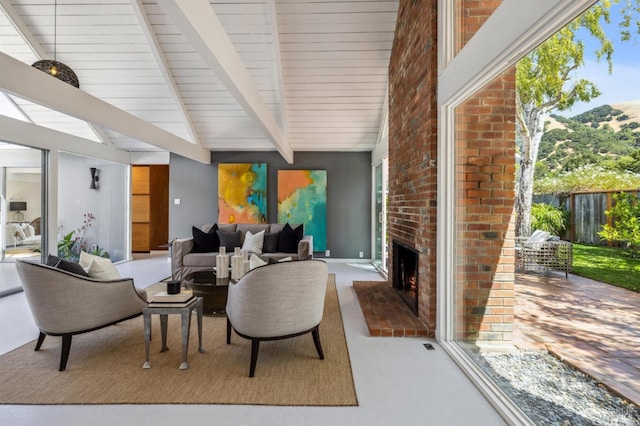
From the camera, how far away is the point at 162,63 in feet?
16.3

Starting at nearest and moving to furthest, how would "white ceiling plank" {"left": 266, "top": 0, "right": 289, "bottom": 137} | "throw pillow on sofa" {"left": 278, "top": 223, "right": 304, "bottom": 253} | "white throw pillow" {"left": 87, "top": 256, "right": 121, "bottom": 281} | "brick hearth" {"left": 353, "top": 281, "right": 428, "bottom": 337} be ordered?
"white throw pillow" {"left": 87, "top": 256, "right": 121, "bottom": 281}
"brick hearth" {"left": 353, "top": 281, "right": 428, "bottom": 337}
"white ceiling plank" {"left": 266, "top": 0, "right": 289, "bottom": 137}
"throw pillow on sofa" {"left": 278, "top": 223, "right": 304, "bottom": 253}

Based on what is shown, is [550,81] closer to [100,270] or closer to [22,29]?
[100,270]

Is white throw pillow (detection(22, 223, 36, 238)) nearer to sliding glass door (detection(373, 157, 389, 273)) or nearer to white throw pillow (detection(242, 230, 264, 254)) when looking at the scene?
white throw pillow (detection(242, 230, 264, 254))

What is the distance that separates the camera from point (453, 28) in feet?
9.36

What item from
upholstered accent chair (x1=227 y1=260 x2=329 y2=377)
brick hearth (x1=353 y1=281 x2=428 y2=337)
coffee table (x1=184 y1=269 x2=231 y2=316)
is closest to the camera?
upholstered accent chair (x1=227 y1=260 x2=329 y2=377)

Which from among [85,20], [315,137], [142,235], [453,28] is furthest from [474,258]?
[142,235]

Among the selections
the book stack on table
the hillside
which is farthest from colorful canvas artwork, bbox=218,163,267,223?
the hillside

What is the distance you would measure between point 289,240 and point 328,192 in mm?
1930

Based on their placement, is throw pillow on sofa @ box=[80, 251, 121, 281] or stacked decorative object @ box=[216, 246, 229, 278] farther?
stacked decorative object @ box=[216, 246, 229, 278]

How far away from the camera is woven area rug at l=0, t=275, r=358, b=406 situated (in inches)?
83.8

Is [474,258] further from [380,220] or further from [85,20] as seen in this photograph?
[85,20]

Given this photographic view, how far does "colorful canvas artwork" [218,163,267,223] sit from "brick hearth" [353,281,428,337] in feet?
11.2

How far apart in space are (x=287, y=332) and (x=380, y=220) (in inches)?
173

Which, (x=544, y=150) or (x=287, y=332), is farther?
(x=287, y=332)
